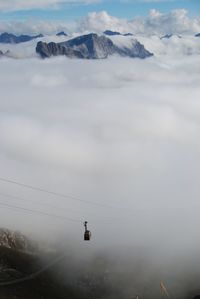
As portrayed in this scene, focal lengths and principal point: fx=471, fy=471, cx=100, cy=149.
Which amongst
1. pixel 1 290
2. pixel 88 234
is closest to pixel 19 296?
pixel 1 290

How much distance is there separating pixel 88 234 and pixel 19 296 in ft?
298

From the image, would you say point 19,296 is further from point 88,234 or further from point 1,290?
point 88,234

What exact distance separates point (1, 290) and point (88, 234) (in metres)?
92.7

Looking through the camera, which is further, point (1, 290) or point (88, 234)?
point (1, 290)

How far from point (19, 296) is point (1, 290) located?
7995 mm

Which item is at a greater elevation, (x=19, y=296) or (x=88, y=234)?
(x=88, y=234)

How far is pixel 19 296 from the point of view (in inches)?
7820

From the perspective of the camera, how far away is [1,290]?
198625 mm

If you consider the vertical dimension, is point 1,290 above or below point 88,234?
below

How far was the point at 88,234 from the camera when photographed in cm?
12294
